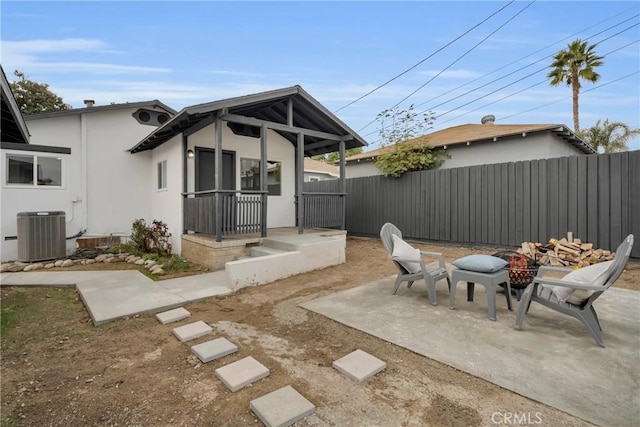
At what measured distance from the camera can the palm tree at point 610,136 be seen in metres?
16.0

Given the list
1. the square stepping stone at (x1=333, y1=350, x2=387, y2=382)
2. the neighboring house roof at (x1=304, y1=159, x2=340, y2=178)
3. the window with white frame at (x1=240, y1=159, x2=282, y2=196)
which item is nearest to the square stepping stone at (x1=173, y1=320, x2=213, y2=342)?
the square stepping stone at (x1=333, y1=350, x2=387, y2=382)

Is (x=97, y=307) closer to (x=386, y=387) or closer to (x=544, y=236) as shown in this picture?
(x=386, y=387)

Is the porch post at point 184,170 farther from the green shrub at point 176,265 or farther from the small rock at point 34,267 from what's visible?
the small rock at point 34,267

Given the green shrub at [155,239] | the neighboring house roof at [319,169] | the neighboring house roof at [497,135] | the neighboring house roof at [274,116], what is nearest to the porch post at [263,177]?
the neighboring house roof at [274,116]

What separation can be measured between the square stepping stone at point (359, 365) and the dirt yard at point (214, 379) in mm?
60

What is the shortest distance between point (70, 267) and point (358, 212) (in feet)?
26.5

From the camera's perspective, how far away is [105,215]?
8.46m

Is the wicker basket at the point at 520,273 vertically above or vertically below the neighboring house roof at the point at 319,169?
below

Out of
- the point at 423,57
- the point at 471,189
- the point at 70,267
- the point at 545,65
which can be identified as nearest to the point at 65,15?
the point at 70,267

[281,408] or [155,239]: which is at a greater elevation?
[155,239]

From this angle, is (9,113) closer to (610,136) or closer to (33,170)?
(33,170)

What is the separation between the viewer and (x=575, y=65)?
46.2 feet

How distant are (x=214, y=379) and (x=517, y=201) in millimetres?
7495

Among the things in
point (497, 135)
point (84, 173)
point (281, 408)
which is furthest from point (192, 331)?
point (497, 135)
